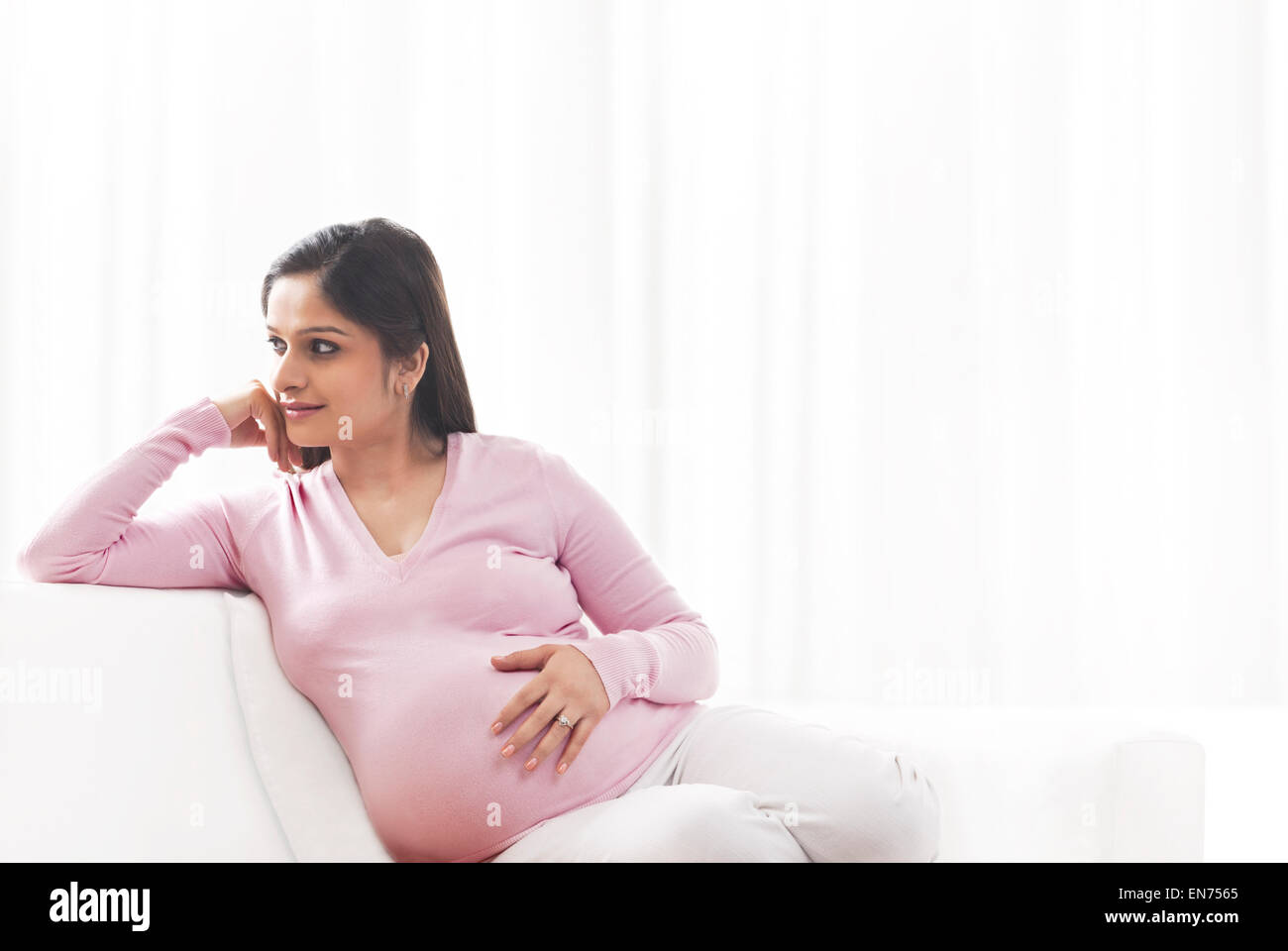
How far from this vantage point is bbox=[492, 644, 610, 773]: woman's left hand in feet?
3.43

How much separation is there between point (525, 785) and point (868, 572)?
3.86 ft

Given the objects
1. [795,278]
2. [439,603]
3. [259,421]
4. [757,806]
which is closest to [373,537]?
[439,603]

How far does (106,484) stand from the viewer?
1123mm

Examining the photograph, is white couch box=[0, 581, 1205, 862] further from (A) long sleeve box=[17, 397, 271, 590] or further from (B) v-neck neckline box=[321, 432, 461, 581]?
(B) v-neck neckline box=[321, 432, 461, 581]

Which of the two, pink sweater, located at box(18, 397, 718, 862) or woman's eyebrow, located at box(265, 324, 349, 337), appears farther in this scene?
woman's eyebrow, located at box(265, 324, 349, 337)

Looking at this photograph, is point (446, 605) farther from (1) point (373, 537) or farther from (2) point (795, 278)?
(2) point (795, 278)

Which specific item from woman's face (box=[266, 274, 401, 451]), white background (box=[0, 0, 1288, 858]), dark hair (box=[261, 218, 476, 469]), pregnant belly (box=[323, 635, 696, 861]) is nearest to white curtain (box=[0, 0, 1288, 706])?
white background (box=[0, 0, 1288, 858])

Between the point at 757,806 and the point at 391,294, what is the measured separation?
677mm

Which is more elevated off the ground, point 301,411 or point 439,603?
point 301,411

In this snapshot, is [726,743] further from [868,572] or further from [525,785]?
[868,572]

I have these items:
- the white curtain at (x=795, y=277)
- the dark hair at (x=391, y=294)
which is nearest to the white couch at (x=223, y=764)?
the dark hair at (x=391, y=294)

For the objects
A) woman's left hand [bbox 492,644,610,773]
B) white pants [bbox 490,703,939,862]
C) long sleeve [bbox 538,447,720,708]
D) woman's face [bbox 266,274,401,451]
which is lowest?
white pants [bbox 490,703,939,862]

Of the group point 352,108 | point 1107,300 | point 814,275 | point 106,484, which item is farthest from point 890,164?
point 106,484

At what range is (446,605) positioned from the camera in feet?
3.64
